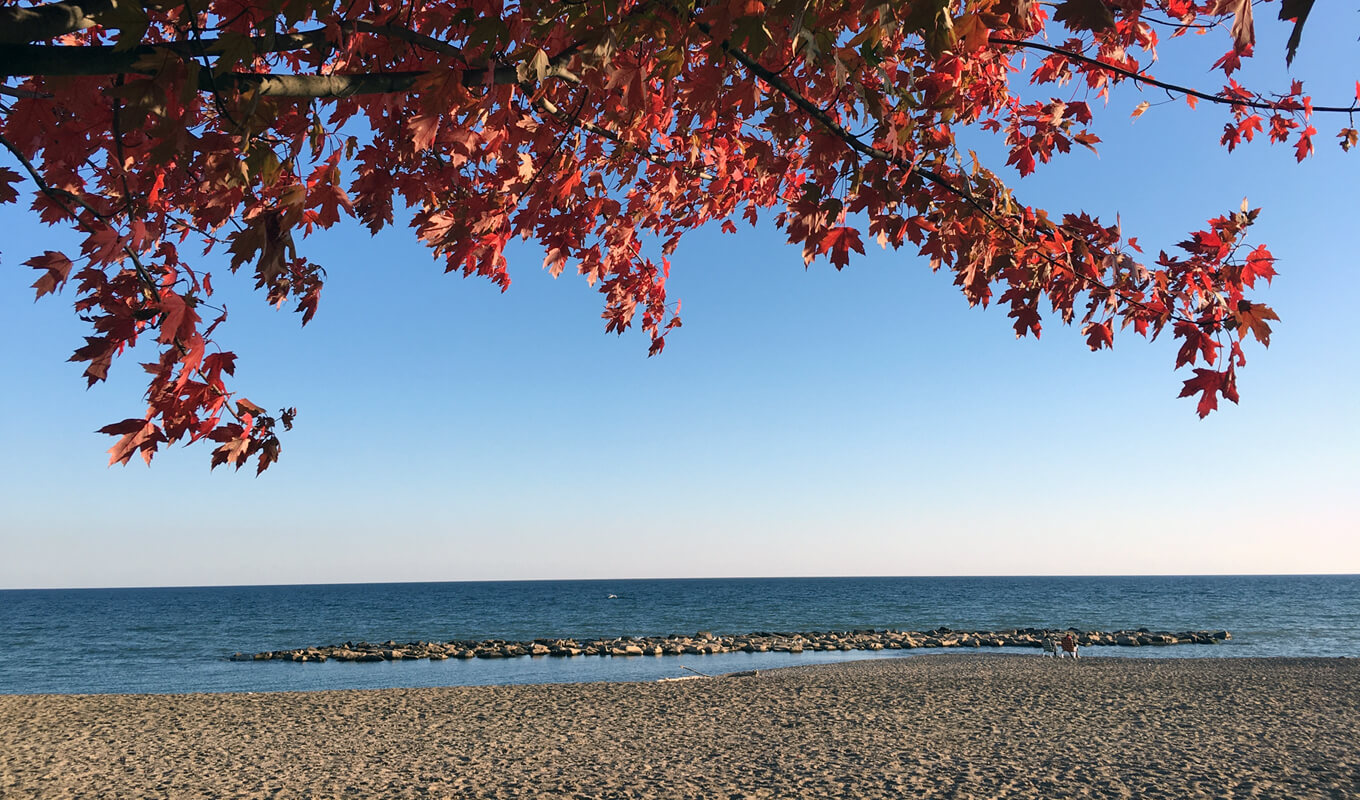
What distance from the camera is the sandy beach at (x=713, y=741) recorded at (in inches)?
323

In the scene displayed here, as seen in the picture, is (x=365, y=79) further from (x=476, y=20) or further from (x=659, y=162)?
(x=659, y=162)

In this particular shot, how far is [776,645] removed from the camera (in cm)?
3462

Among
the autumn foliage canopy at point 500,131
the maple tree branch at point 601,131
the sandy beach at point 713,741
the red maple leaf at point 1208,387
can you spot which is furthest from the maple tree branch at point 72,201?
the sandy beach at point 713,741

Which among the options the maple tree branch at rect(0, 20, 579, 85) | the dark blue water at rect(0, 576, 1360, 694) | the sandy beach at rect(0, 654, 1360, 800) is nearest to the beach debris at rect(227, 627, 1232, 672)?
the dark blue water at rect(0, 576, 1360, 694)

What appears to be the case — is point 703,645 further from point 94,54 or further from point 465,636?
point 94,54

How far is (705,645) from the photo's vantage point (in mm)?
33938

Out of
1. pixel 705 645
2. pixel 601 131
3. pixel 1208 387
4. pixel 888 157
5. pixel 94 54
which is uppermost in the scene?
pixel 601 131

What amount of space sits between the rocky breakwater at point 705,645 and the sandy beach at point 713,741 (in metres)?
17.1

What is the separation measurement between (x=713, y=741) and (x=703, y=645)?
79.2 feet

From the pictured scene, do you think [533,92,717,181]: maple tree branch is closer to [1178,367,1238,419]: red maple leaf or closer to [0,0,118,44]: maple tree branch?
[0,0,118,44]: maple tree branch

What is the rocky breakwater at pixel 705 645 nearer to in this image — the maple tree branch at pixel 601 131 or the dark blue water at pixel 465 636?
the dark blue water at pixel 465 636

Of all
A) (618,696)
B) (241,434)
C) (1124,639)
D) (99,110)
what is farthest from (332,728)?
(1124,639)

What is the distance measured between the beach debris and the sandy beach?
17.2 metres

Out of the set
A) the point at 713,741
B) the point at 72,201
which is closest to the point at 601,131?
the point at 72,201
